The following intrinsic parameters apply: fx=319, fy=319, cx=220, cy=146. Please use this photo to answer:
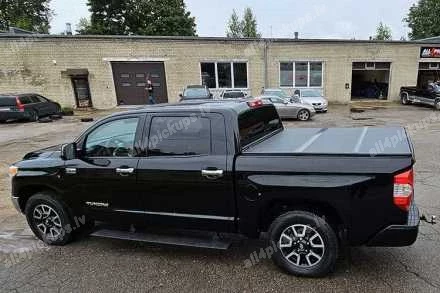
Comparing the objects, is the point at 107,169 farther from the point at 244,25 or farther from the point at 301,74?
the point at 244,25

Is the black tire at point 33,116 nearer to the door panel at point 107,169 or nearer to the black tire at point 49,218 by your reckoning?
the black tire at point 49,218

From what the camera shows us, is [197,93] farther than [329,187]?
Yes

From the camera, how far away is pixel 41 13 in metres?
45.6

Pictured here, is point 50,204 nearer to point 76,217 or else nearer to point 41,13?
point 76,217

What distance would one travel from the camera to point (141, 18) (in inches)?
1604

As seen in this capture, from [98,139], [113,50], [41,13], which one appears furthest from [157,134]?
[41,13]

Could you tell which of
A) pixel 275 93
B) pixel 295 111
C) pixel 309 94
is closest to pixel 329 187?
pixel 295 111

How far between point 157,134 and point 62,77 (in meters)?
19.9

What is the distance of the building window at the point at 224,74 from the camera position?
21844 millimetres

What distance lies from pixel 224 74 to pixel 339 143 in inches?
761

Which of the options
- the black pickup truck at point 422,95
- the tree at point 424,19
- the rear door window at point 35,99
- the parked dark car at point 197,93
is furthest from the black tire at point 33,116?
the tree at point 424,19

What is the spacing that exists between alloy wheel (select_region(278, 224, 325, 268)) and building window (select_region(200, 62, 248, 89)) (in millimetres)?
19482

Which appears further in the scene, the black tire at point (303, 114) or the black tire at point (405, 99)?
the black tire at point (405, 99)

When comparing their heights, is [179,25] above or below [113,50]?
above
